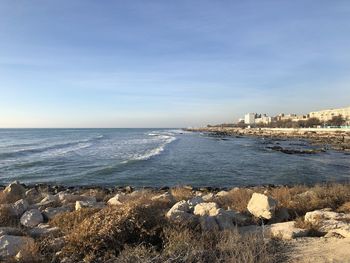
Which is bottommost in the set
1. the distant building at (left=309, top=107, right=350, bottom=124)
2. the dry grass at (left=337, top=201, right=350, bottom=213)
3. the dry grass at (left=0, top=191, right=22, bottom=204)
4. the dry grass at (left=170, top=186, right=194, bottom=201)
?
the dry grass at (left=170, top=186, right=194, bottom=201)

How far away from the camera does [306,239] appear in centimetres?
747

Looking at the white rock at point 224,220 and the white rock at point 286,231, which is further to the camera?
the white rock at point 224,220

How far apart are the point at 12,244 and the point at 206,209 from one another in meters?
4.38

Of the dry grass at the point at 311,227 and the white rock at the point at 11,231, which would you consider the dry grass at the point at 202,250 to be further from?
the white rock at the point at 11,231

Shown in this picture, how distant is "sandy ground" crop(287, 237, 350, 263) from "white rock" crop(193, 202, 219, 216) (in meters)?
2.11

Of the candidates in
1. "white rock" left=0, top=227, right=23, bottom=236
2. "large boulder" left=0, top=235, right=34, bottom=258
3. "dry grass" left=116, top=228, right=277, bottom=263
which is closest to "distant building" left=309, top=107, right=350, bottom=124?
"dry grass" left=116, top=228, right=277, bottom=263

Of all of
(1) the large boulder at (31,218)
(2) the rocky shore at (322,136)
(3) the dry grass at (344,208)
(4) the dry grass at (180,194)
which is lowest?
(2) the rocky shore at (322,136)

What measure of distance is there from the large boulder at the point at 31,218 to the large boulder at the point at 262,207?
5260mm

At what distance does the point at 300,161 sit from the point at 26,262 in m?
34.2

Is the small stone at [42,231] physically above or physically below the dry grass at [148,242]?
below

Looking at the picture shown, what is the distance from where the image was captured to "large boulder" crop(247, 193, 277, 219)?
30.2 feet

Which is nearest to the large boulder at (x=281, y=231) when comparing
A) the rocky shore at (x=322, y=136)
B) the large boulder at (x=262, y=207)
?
the large boulder at (x=262, y=207)

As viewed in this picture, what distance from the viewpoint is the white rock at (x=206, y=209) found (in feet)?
29.1

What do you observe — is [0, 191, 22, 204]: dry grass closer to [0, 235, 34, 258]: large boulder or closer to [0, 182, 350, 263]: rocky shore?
[0, 182, 350, 263]: rocky shore
